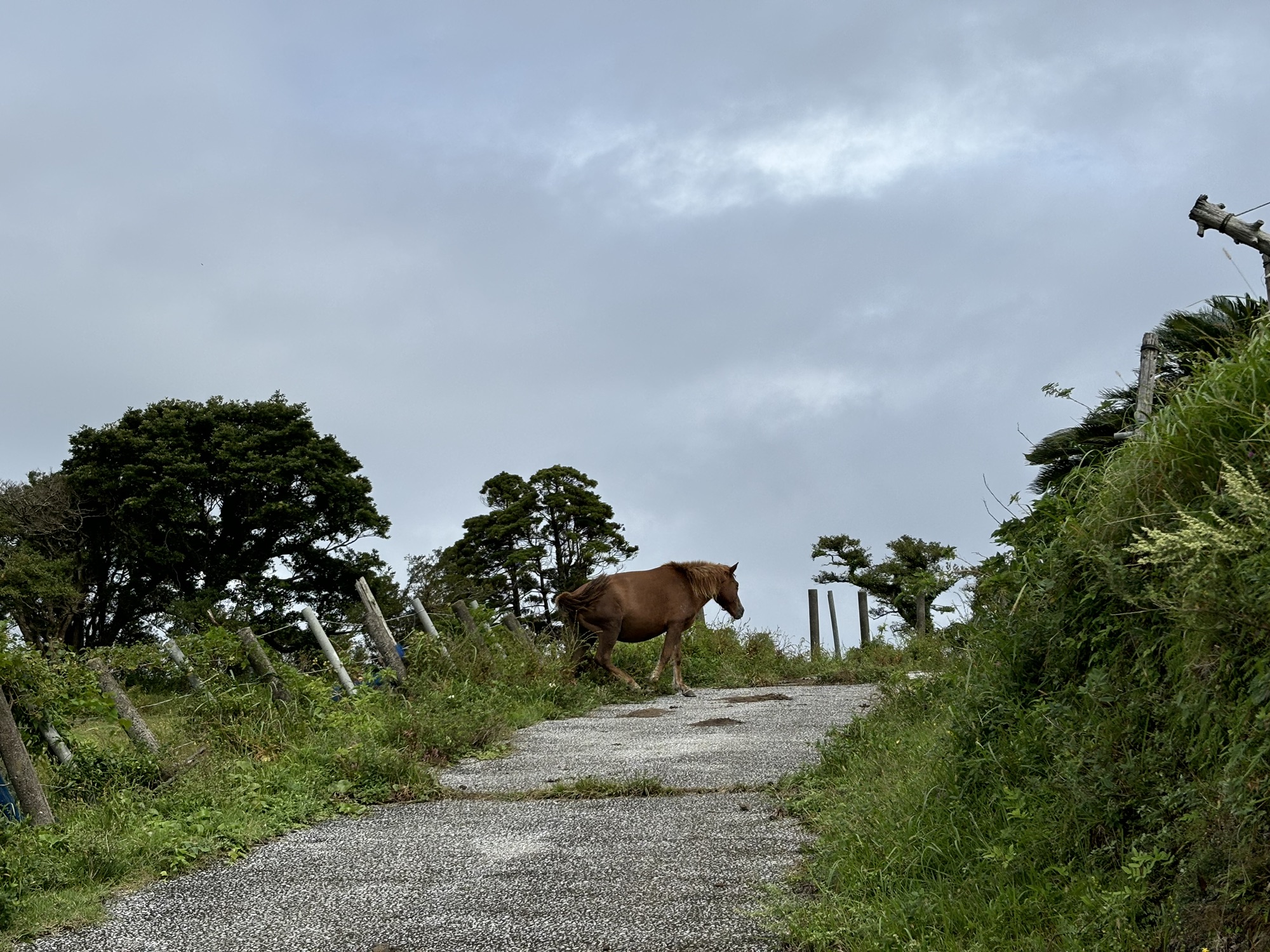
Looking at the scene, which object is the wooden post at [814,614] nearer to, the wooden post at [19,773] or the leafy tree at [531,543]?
the leafy tree at [531,543]

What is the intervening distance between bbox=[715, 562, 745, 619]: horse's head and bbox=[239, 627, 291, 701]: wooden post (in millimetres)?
6804

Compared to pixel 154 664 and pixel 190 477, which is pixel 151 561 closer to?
pixel 190 477

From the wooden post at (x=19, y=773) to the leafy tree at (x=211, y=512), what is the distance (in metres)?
19.4

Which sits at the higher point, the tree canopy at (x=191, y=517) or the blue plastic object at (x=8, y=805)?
the tree canopy at (x=191, y=517)

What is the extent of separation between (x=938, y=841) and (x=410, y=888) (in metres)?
2.36

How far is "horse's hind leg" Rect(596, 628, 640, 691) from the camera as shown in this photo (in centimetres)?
1428

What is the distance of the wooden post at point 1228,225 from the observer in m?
7.53

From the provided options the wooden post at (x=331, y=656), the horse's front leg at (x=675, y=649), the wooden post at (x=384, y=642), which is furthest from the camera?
the horse's front leg at (x=675, y=649)

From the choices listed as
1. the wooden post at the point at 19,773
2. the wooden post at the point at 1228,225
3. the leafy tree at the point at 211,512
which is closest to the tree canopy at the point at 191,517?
the leafy tree at the point at 211,512

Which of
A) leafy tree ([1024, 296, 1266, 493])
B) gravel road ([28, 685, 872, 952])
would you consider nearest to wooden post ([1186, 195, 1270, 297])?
leafy tree ([1024, 296, 1266, 493])

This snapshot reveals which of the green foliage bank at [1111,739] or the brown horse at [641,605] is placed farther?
the brown horse at [641,605]

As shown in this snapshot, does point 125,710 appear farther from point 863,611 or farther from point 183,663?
point 863,611

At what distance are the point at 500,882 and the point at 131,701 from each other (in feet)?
15.9

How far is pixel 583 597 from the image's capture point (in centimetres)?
1447
